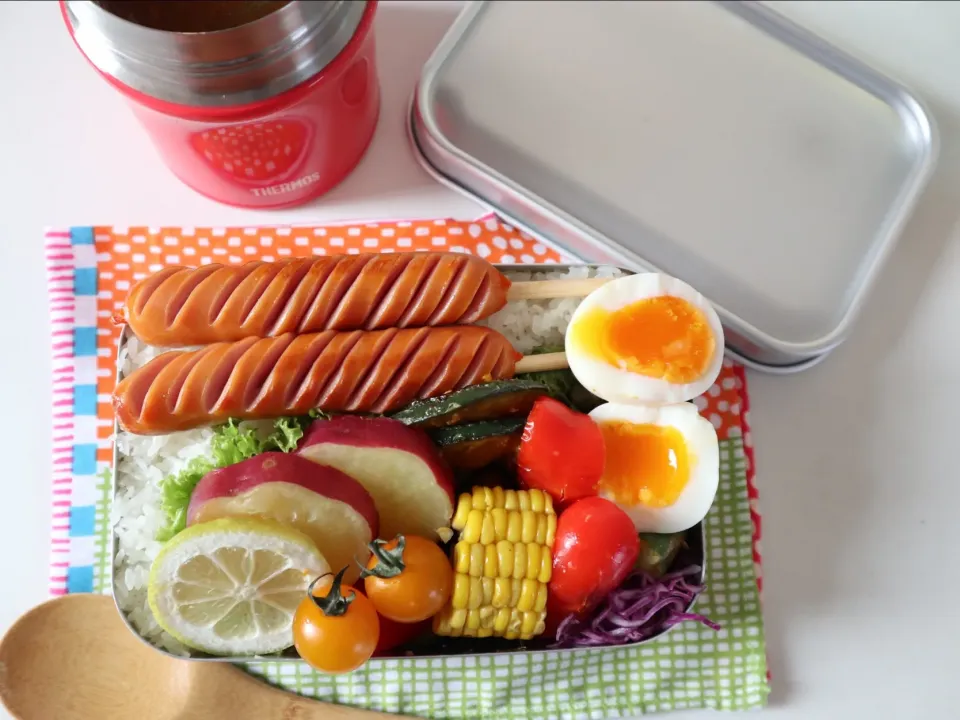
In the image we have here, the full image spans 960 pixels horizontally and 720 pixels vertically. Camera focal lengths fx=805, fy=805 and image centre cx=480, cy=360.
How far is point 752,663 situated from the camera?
111 centimetres

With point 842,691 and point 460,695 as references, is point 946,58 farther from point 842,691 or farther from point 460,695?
point 460,695

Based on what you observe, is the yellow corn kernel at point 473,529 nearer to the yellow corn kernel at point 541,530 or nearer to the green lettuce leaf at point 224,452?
the yellow corn kernel at point 541,530

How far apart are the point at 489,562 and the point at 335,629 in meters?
A: 0.19

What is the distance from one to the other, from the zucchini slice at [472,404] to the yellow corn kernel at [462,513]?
10 centimetres

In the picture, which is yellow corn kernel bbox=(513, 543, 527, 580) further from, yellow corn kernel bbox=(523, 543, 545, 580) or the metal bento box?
the metal bento box

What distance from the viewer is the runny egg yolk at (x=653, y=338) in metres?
1.02

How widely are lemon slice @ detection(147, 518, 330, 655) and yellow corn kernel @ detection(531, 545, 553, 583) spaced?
9.7 inches

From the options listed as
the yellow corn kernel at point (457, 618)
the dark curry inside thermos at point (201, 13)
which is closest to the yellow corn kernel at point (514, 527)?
the yellow corn kernel at point (457, 618)

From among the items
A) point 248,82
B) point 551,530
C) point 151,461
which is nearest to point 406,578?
point 551,530

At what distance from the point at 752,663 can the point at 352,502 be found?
2.01 feet

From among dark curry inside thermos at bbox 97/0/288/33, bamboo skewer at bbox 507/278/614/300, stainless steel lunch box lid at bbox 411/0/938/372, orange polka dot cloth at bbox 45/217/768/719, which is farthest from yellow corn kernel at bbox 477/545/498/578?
dark curry inside thermos at bbox 97/0/288/33

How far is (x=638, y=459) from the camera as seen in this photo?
103cm

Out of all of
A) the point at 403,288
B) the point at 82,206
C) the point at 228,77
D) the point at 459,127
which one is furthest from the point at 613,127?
the point at 82,206

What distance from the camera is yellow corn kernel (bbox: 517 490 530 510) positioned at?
0.97m
